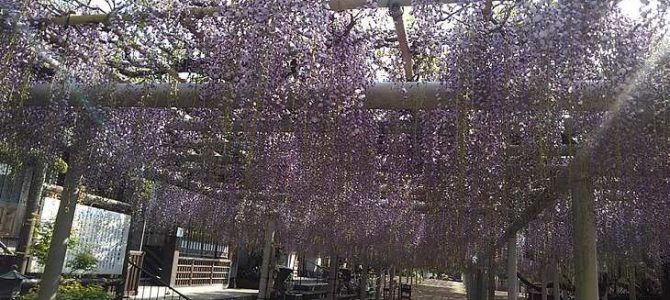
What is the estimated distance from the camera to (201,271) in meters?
13.7

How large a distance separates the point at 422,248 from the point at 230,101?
9473 millimetres

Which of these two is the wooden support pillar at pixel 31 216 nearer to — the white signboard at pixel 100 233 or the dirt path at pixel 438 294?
the white signboard at pixel 100 233

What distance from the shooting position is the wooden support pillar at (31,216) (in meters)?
6.63

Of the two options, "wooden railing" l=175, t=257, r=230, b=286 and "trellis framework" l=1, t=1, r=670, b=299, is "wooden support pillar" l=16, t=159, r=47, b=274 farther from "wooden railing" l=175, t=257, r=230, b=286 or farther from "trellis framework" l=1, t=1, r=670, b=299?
"wooden railing" l=175, t=257, r=230, b=286

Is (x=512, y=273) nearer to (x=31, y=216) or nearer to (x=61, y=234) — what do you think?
(x=61, y=234)

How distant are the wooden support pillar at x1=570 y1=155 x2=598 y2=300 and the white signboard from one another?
641cm

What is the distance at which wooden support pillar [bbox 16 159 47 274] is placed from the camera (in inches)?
261

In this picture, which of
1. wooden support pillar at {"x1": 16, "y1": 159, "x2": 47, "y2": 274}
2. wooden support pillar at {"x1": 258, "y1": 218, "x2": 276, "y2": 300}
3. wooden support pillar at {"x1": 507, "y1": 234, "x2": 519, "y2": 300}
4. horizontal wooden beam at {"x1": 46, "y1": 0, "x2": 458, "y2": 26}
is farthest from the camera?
wooden support pillar at {"x1": 258, "y1": 218, "x2": 276, "y2": 300}

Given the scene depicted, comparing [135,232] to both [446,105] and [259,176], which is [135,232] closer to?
[259,176]

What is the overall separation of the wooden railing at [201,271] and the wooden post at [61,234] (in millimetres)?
7697

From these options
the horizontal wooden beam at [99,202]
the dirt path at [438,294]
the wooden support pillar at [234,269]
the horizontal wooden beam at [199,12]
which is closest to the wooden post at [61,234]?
the horizontal wooden beam at [199,12]

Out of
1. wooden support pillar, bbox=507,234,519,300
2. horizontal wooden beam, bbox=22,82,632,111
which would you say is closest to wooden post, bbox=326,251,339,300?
wooden support pillar, bbox=507,234,519,300

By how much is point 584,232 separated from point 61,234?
4137 mm

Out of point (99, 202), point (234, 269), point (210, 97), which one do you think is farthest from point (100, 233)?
point (234, 269)
